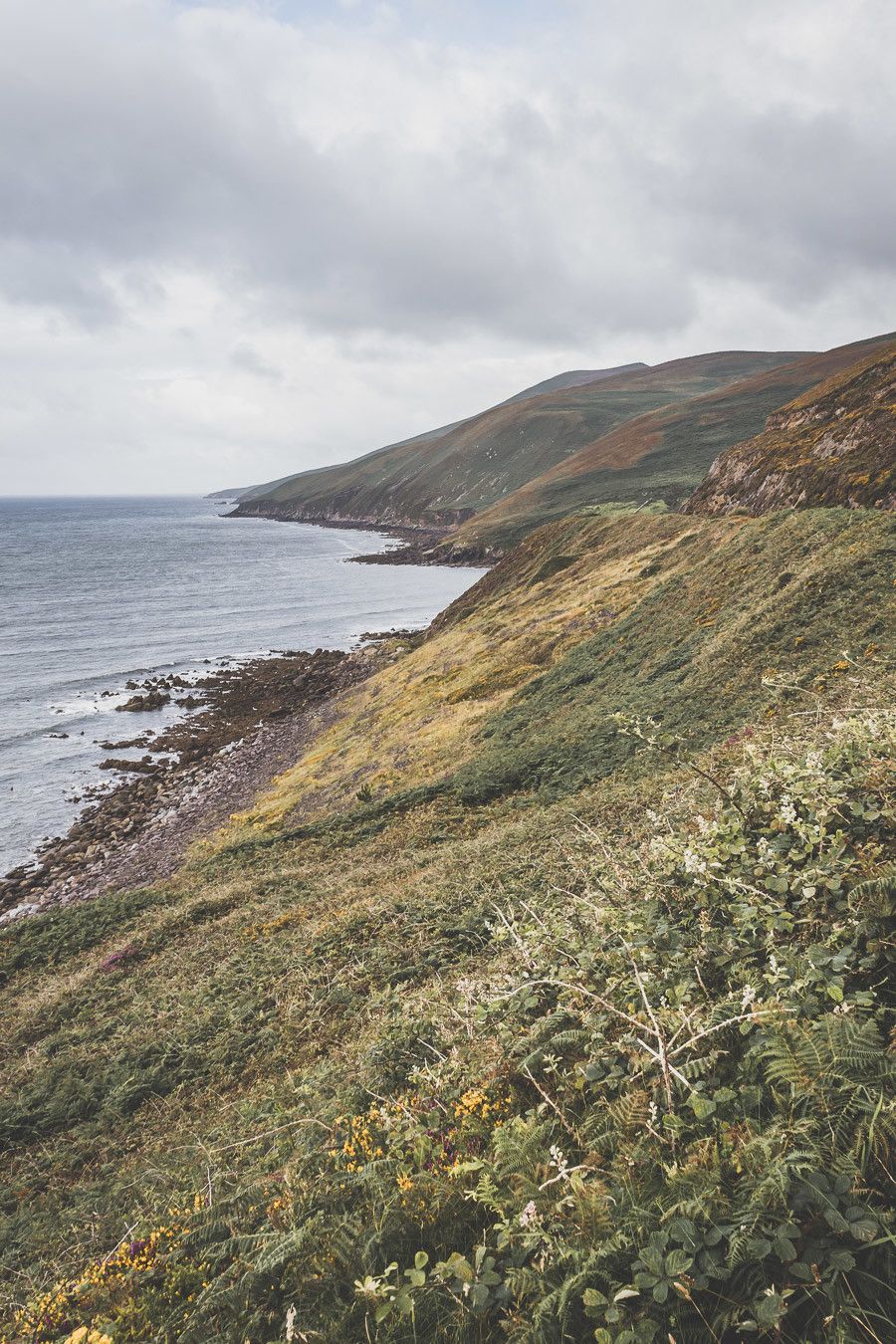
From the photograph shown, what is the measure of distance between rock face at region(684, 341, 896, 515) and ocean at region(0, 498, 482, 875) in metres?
42.2

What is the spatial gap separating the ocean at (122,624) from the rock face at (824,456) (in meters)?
42.2

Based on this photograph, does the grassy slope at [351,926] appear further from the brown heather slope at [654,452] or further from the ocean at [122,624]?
the brown heather slope at [654,452]

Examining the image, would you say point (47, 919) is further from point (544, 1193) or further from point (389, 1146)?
point (544, 1193)

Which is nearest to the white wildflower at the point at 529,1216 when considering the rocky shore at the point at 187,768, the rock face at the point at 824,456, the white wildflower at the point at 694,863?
the white wildflower at the point at 694,863

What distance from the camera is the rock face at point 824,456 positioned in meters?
28.6

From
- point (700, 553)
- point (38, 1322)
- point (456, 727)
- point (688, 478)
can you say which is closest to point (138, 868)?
point (456, 727)

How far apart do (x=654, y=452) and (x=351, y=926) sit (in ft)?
431

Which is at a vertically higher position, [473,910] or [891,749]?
[891,749]

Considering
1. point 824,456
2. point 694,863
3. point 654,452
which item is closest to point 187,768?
point 694,863

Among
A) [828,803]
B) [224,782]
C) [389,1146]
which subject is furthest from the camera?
[224,782]

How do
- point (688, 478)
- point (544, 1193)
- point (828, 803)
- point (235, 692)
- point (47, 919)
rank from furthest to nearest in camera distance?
point (688, 478) < point (235, 692) < point (47, 919) < point (828, 803) < point (544, 1193)

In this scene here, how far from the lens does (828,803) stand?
18.9ft

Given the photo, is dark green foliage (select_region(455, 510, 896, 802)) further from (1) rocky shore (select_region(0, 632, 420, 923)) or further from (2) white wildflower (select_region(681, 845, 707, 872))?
(1) rocky shore (select_region(0, 632, 420, 923))

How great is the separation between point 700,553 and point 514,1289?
33648 mm
